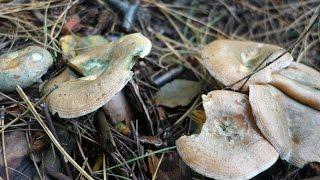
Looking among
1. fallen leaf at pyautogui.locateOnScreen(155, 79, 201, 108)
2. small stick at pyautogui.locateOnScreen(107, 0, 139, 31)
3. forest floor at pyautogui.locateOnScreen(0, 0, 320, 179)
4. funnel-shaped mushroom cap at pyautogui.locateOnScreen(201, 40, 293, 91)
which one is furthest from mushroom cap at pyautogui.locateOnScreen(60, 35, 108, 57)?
funnel-shaped mushroom cap at pyautogui.locateOnScreen(201, 40, 293, 91)

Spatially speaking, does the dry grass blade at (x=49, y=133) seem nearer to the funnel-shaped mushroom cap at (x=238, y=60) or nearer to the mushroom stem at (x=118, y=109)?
the mushroom stem at (x=118, y=109)

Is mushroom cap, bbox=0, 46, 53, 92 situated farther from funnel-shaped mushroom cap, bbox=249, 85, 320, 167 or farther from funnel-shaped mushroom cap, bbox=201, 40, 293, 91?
funnel-shaped mushroom cap, bbox=249, 85, 320, 167

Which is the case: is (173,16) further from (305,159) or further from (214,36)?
(305,159)

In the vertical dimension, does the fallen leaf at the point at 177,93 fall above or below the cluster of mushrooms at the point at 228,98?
below

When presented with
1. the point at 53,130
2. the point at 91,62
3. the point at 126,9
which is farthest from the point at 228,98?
the point at 126,9

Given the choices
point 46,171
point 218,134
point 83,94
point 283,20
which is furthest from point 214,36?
point 46,171

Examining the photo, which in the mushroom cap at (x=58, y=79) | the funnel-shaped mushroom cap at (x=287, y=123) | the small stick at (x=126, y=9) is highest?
the small stick at (x=126, y=9)

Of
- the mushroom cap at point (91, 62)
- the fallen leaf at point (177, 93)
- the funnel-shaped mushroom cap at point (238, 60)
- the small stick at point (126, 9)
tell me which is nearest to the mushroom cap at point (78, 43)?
the mushroom cap at point (91, 62)
